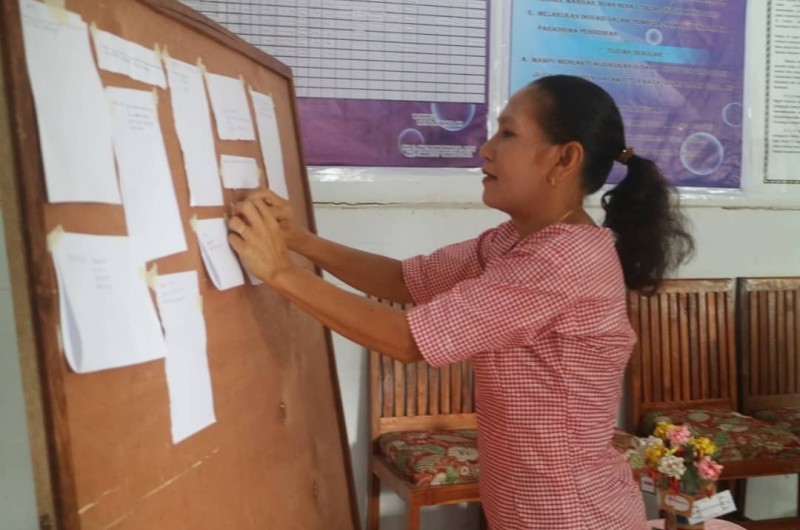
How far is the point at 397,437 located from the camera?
84.3 inches

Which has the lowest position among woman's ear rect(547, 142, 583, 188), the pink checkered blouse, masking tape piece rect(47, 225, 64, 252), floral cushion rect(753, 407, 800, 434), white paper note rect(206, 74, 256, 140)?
floral cushion rect(753, 407, 800, 434)

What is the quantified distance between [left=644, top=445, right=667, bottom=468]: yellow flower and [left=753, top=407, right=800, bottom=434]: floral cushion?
932 mm

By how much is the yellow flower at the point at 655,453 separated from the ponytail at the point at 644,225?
44 cm

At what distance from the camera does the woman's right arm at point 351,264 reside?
134 cm

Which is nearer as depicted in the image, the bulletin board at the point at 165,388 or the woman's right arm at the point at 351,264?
the bulletin board at the point at 165,388

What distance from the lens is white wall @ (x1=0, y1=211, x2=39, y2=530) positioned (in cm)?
178

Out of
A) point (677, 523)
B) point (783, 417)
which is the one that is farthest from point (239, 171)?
point (783, 417)

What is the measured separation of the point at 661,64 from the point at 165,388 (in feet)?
7.34

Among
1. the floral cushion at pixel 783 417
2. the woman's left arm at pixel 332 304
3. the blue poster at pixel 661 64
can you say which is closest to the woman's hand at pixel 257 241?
the woman's left arm at pixel 332 304

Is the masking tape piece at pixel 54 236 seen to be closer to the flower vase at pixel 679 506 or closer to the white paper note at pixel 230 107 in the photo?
the white paper note at pixel 230 107

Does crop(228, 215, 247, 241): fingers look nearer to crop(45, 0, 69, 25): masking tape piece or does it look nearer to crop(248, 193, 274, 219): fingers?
crop(248, 193, 274, 219): fingers

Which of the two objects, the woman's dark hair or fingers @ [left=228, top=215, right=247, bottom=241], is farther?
the woman's dark hair

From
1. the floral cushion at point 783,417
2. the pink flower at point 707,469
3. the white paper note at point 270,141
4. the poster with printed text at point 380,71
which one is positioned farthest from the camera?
the floral cushion at point 783,417

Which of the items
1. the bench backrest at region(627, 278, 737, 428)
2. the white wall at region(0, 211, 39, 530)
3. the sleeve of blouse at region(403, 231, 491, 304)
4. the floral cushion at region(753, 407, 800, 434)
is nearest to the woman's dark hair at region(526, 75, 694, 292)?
the sleeve of blouse at region(403, 231, 491, 304)
